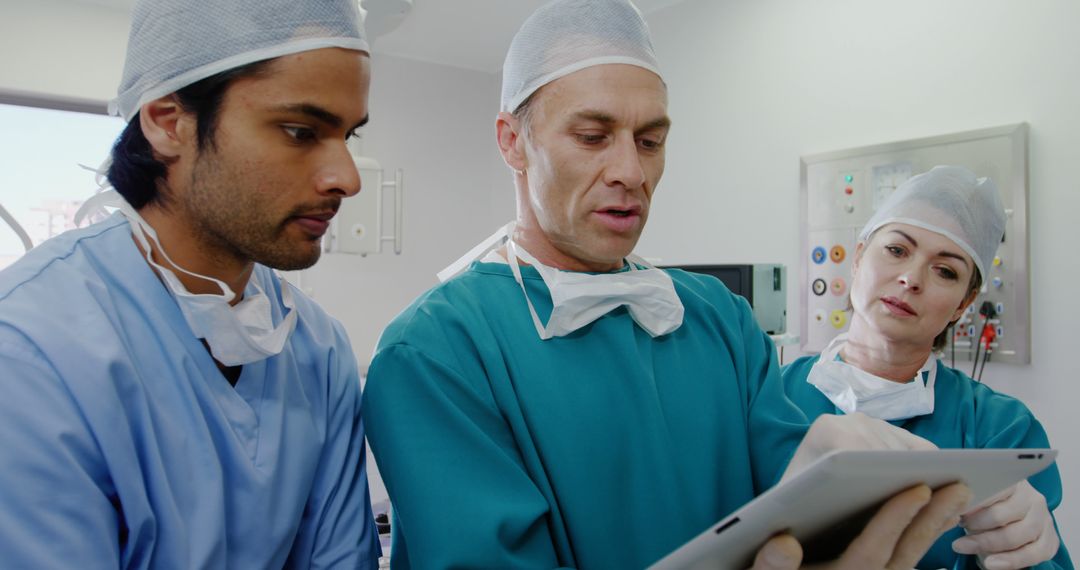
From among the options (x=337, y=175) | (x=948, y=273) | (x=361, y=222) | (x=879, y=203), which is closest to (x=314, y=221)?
(x=337, y=175)

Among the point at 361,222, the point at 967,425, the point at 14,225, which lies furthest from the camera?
the point at 361,222

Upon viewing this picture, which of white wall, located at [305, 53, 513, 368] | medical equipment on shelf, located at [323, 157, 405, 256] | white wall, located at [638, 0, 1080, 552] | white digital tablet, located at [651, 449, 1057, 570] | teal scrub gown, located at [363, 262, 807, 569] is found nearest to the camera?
white digital tablet, located at [651, 449, 1057, 570]

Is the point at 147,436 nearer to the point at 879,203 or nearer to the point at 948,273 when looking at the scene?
the point at 948,273

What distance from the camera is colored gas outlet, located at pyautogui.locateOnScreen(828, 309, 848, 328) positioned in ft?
9.60

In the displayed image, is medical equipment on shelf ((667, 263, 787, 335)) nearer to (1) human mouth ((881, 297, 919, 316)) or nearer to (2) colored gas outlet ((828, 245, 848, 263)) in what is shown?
(2) colored gas outlet ((828, 245, 848, 263))

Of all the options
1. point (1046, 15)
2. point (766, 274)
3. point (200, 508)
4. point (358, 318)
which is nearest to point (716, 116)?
point (766, 274)

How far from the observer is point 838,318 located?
2945 mm

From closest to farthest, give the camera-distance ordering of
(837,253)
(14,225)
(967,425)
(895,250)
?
1. (967,425)
2. (895,250)
3. (14,225)
4. (837,253)

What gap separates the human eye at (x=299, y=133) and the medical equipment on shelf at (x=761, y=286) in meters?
1.74

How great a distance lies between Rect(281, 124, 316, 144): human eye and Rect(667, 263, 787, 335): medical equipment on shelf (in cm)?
174

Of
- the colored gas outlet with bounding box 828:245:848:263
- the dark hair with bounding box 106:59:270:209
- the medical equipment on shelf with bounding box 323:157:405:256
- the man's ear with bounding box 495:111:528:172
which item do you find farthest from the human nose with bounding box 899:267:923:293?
the medical equipment on shelf with bounding box 323:157:405:256

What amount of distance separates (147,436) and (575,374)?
535 millimetres

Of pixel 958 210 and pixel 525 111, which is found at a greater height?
pixel 525 111

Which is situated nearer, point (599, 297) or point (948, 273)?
point (599, 297)
